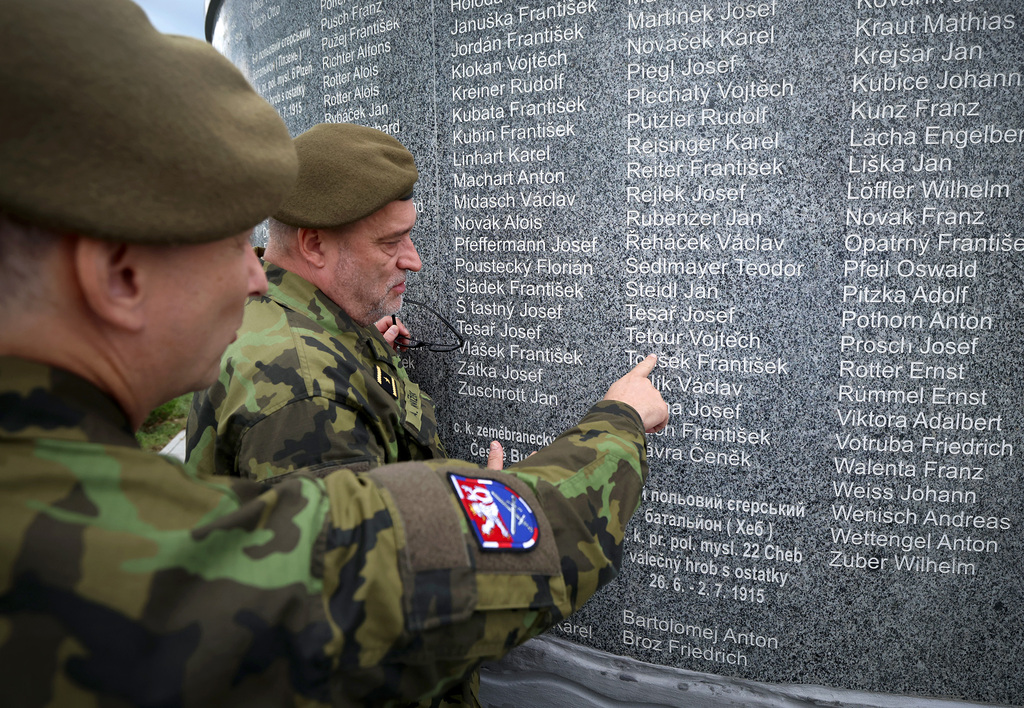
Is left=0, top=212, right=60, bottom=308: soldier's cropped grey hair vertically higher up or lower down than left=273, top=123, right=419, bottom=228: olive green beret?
lower down

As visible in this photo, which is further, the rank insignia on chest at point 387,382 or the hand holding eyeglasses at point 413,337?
the hand holding eyeglasses at point 413,337

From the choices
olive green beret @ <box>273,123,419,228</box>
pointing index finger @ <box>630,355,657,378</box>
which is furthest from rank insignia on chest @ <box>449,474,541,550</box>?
olive green beret @ <box>273,123,419,228</box>

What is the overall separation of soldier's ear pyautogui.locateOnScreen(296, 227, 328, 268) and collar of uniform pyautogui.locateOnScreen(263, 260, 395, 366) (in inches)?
2.6

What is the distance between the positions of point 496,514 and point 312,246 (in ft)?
3.72

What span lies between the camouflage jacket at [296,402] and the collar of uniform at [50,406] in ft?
1.79

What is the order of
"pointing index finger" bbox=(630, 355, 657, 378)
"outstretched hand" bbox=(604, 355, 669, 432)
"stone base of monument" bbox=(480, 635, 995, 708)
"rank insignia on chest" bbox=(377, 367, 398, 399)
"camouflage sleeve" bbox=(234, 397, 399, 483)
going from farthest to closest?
"stone base of monument" bbox=(480, 635, 995, 708)
"rank insignia on chest" bbox=(377, 367, 398, 399)
"pointing index finger" bbox=(630, 355, 657, 378)
"outstretched hand" bbox=(604, 355, 669, 432)
"camouflage sleeve" bbox=(234, 397, 399, 483)

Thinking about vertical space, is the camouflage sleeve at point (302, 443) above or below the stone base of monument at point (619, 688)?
above

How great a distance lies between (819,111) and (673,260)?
57cm

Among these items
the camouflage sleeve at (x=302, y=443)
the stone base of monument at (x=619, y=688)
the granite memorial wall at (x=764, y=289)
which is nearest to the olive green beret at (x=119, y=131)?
the camouflage sleeve at (x=302, y=443)

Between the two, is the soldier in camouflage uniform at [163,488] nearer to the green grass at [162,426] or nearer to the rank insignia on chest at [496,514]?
the rank insignia on chest at [496,514]

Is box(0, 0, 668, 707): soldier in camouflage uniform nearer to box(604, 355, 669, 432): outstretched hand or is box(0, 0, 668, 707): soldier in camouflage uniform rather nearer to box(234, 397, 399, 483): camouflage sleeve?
box(234, 397, 399, 483): camouflage sleeve

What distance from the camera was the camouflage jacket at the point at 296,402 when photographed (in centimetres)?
135

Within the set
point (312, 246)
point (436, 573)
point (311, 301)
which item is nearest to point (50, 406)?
point (436, 573)

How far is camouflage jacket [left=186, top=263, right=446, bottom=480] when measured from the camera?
135cm
